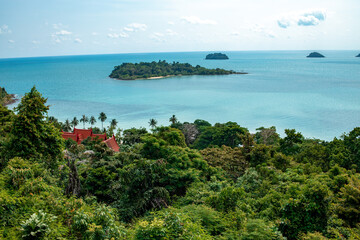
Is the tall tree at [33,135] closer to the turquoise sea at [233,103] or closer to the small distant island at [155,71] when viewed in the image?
the turquoise sea at [233,103]

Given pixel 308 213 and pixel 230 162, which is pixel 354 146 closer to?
pixel 230 162

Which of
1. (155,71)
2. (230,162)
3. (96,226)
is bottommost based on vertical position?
(230,162)

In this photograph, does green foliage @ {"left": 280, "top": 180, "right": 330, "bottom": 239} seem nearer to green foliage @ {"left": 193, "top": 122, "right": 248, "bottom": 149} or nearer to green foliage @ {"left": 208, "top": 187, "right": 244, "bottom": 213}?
green foliage @ {"left": 208, "top": 187, "right": 244, "bottom": 213}

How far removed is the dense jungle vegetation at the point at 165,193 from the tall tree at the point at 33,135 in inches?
1.9

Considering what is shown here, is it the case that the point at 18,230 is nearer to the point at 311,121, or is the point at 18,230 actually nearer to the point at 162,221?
the point at 162,221

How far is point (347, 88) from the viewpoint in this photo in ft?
281

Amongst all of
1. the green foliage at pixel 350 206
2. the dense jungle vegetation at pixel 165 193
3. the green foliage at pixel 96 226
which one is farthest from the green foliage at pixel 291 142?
the green foliage at pixel 96 226

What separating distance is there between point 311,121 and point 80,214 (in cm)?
5345

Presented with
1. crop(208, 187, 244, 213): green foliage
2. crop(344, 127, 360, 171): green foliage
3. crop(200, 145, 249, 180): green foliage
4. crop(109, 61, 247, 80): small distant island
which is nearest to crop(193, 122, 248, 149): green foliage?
crop(200, 145, 249, 180): green foliage

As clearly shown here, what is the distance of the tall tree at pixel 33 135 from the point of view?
12.6 m

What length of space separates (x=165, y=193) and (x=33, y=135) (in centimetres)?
695

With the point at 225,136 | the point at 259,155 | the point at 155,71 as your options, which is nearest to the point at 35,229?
the point at 259,155

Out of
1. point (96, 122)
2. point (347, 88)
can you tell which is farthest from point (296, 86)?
A: point (96, 122)

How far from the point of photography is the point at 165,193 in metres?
11.7
